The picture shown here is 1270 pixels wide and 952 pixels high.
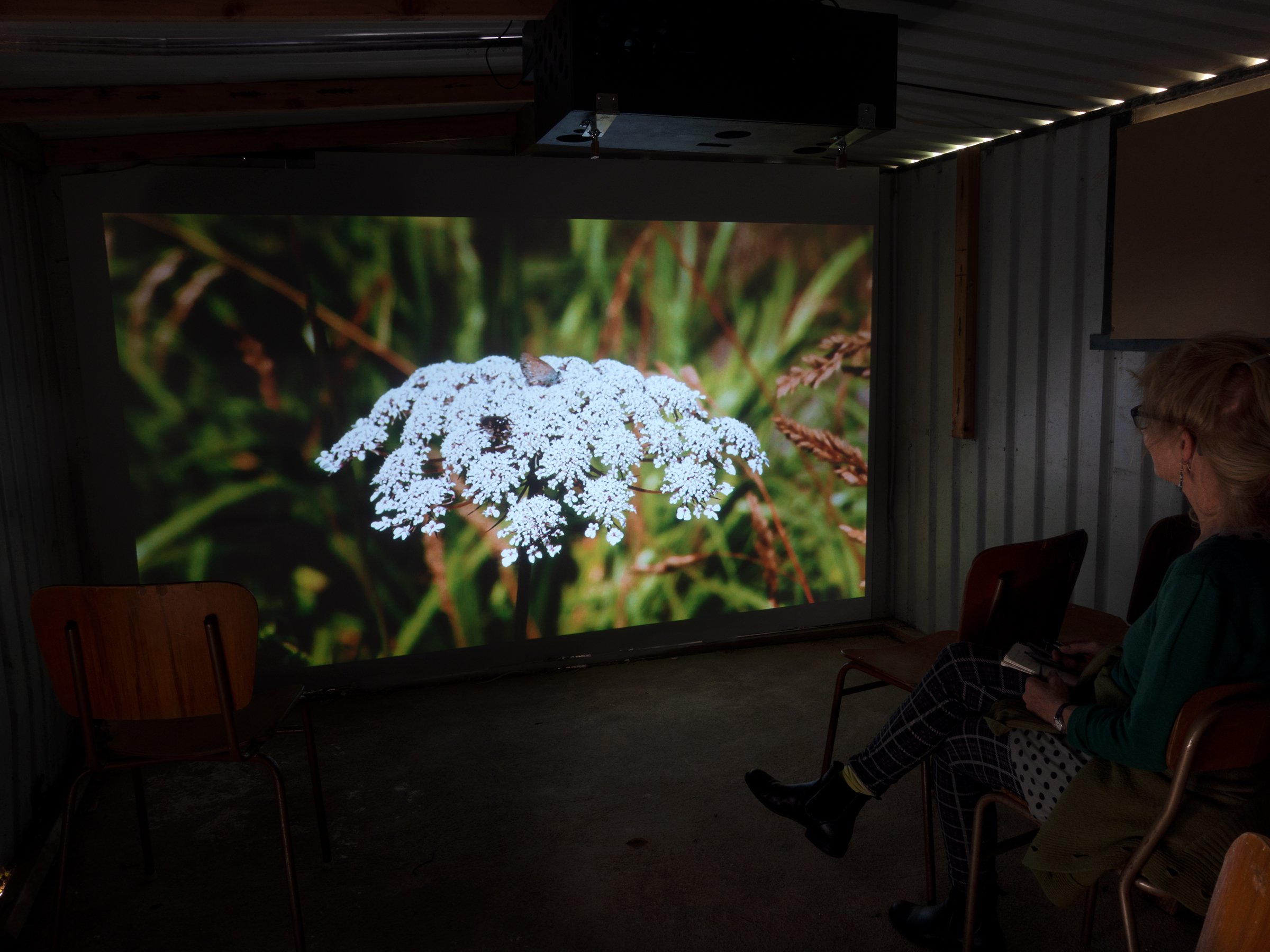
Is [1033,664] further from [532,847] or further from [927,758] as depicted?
[532,847]

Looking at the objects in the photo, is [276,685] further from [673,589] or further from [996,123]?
[996,123]

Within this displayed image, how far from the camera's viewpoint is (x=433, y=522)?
373 centimetres

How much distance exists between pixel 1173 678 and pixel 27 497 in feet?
10.4

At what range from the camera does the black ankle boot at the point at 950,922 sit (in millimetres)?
1982

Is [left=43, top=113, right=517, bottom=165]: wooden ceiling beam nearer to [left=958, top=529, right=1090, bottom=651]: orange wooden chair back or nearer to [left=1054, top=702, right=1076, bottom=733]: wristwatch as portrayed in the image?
[left=958, top=529, right=1090, bottom=651]: orange wooden chair back

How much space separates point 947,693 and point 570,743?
1.70 m

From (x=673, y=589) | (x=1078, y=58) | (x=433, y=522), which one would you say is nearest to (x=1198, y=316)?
(x=1078, y=58)

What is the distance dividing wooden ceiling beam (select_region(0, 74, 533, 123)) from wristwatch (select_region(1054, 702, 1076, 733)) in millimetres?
2459

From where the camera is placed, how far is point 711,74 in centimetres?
199

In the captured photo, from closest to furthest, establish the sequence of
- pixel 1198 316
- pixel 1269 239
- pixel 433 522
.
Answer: pixel 1269 239, pixel 1198 316, pixel 433 522

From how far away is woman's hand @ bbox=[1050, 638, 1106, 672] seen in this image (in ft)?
6.11

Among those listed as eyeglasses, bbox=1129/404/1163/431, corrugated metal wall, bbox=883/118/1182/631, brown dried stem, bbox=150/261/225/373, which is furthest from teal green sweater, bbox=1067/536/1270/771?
brown dried stem, bbox=150/261/225/373

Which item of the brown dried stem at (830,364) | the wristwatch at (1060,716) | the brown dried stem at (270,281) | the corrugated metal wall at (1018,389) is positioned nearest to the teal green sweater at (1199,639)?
the wristwatch at (1060,716)

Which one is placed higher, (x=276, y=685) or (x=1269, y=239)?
(x=1269, y=239)
